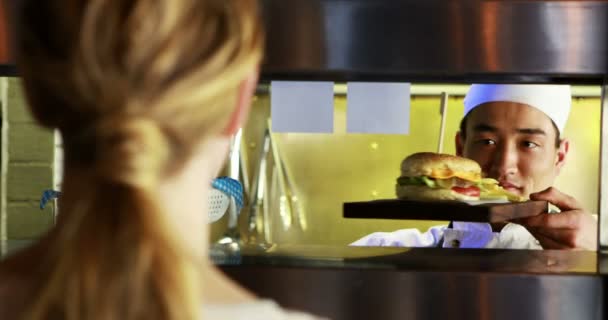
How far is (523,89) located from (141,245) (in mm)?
Answer: 1873

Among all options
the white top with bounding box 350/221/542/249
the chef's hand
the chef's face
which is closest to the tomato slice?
the chef's hand

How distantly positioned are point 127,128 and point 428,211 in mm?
915

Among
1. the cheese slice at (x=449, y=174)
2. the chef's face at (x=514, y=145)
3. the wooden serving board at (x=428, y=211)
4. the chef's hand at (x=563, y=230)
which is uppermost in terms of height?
the chef's face at (x=514, y=145)

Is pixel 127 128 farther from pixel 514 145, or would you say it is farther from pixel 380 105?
pixel 514 145

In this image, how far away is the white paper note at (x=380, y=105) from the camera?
1.28m

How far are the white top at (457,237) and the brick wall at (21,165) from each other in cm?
70

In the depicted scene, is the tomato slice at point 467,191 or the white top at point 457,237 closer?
the tomato slice at point 467,191

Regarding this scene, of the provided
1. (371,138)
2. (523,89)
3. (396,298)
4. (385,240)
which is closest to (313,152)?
(371,138)

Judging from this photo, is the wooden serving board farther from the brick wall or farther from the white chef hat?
the white chef hat

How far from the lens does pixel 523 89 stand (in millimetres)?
2303

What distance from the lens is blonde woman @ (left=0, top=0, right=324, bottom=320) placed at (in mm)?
541

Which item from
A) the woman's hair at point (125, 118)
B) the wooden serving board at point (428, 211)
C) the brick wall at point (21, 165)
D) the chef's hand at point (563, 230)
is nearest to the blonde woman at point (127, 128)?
the woman's hair at point (125, 118)

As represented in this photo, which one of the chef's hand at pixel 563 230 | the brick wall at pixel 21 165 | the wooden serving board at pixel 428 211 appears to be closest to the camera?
the wooden serving board at pixel 428 211

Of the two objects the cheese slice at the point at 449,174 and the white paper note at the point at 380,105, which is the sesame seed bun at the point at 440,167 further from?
the white paper note at the point at 380,105
